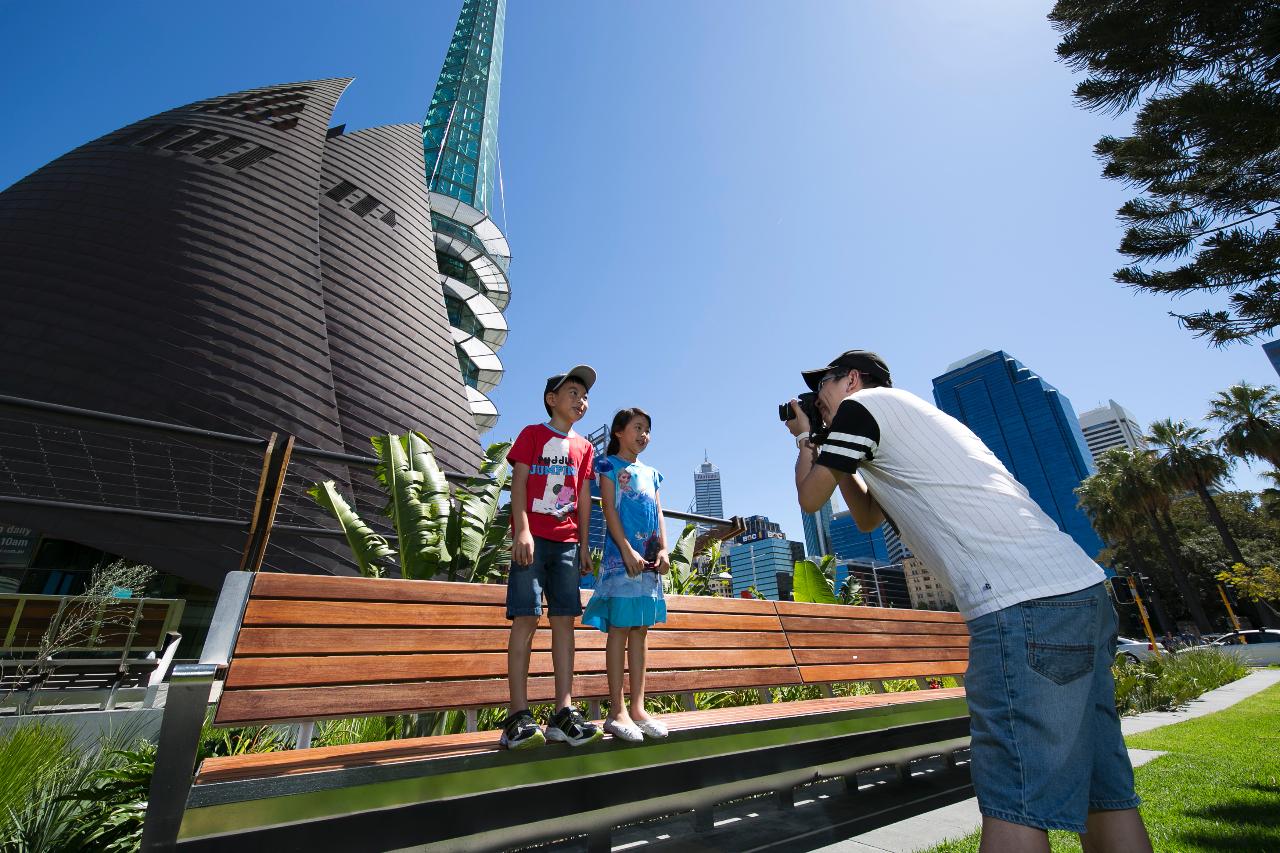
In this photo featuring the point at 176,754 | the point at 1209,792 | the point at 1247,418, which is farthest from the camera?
the point at 1247,418

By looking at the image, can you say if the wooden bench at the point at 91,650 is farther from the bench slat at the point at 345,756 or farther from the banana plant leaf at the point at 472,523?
the bench slat at the point at 345,756

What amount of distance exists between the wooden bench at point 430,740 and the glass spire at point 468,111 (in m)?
35.9

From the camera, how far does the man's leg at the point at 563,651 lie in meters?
2.09

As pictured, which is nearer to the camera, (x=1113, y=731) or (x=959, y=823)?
(x=1113, y=731)

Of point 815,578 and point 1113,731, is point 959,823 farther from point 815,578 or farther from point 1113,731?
point 815,578

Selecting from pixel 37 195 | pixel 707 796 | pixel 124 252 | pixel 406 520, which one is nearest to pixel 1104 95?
pixel 707 796

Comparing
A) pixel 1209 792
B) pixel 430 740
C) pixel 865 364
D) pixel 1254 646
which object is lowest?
pixel 1254 646

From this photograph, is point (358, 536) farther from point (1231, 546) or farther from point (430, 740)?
point (1231, 546)

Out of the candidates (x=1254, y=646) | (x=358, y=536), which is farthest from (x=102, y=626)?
(x=1254, y=646)

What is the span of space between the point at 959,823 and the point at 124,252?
21.0 meters

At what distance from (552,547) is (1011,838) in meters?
Result: 1.71

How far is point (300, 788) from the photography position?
1234mm

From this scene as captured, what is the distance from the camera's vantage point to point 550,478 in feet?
8.29

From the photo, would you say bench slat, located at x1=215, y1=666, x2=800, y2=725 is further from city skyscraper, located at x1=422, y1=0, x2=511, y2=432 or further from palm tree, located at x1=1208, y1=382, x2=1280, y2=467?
palm tree, located at x1=1208, y1=382, x2=1280, y2=467
